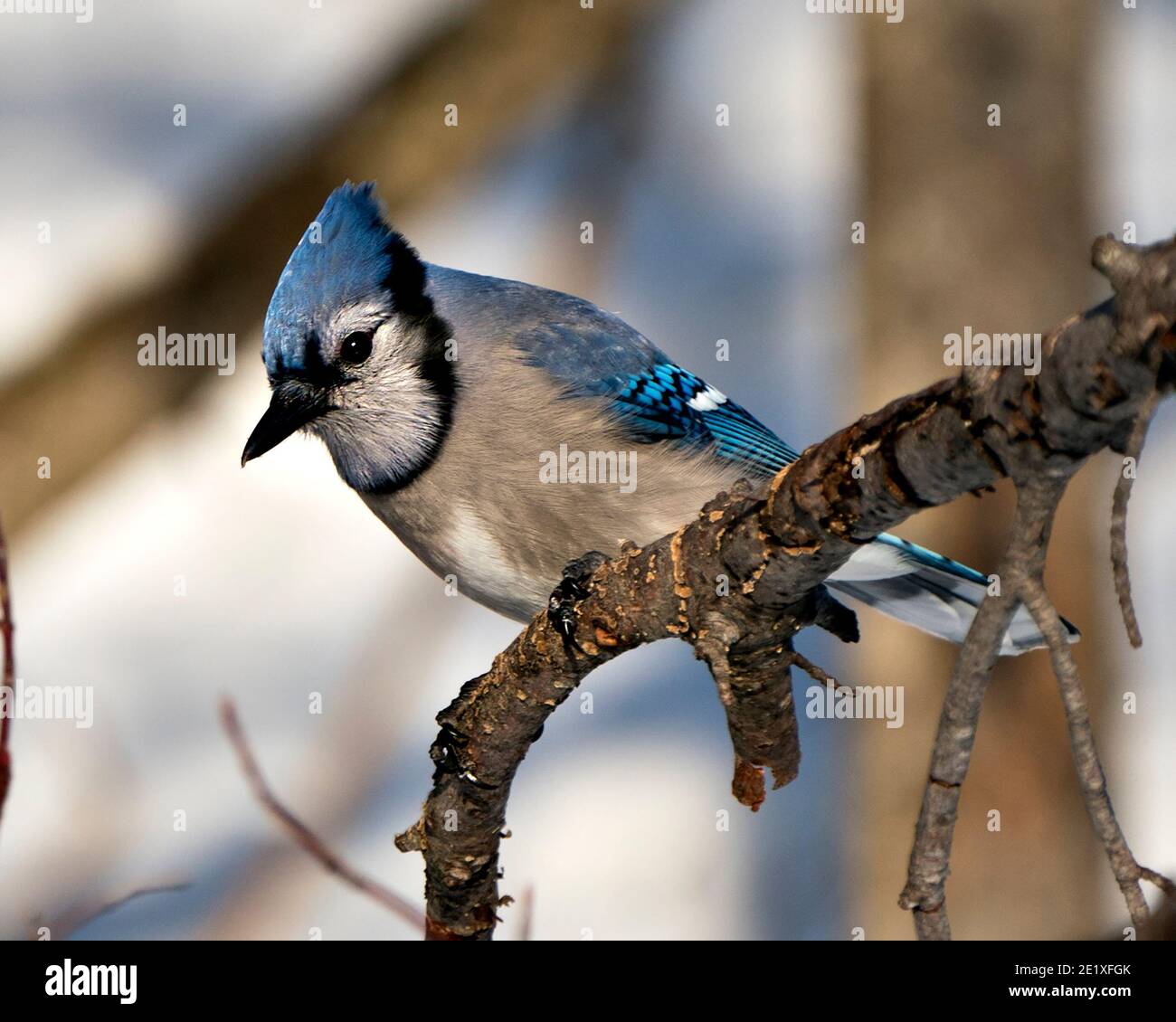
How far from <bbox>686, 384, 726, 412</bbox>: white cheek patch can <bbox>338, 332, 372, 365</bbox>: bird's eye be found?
2.23 ft

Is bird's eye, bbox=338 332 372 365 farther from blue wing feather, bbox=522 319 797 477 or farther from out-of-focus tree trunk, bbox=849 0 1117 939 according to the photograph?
out-of-focus tree trunk, bbox=849 0 1117 939

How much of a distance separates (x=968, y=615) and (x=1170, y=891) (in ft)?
5.79

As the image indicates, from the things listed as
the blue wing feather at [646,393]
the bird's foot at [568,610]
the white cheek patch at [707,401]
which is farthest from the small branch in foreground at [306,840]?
the white cheek patch at [707,401]


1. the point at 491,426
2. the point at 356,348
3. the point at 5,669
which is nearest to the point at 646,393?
the point at 491,426

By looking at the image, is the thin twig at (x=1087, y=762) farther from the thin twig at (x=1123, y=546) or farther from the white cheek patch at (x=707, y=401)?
the white cheek patch at (x=707, y=401)

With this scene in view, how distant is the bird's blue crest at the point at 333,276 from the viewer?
2369mm

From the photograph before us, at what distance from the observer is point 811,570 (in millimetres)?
1396

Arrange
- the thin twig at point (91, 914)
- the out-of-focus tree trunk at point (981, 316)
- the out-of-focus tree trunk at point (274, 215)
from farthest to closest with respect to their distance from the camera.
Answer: the out-of-focus tree trunk at point (981, 316) → the out-of-focus tree trunk at point (274, 215) → the thin twig at point (91, 914)

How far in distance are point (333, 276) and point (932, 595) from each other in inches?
55.8

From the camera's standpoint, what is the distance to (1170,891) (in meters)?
0.92

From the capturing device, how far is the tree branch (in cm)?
92

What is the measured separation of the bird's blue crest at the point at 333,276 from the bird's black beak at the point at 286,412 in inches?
1.9
